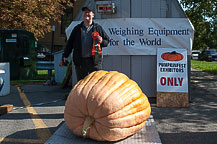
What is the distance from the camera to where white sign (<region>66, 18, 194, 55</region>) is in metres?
5.77

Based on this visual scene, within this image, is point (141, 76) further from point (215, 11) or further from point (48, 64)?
point (215, 11)

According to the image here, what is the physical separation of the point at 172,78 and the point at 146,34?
1.24m

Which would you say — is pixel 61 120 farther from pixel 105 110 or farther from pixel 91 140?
pixel 105 110

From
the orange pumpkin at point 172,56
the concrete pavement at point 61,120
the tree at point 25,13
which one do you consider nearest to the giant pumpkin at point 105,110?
the concrete pavement at point 61,120

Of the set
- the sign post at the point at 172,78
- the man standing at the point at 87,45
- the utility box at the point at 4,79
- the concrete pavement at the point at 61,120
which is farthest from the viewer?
the utility box at the point at 4,79

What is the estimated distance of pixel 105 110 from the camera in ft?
9.04

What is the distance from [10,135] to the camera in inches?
146

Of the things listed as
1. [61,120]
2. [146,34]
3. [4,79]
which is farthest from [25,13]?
[61,120]

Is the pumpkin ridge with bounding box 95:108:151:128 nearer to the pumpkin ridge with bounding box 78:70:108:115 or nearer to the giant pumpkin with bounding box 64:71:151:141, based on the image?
the giant pumpkin with bounding box 64:71:151:141

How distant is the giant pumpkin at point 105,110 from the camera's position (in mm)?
2783

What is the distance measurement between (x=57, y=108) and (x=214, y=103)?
390 centimetres

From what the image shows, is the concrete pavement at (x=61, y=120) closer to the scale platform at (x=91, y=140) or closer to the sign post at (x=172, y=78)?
the sign post at (x=172, y=78)

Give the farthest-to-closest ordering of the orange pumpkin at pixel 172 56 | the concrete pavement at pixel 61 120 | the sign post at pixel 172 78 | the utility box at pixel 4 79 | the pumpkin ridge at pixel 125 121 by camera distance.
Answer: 1. the utility box at pixel 4 79
2. the orange pumpkin at pixel 172 56
3. the sign post at pixel 172 78
4. the concrete pavement at pixel 61 120
5. the pumpkin ridge at pixel 125 121

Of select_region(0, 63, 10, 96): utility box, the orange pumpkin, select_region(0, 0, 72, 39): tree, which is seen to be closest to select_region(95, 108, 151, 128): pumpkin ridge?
the orange pumpkin
